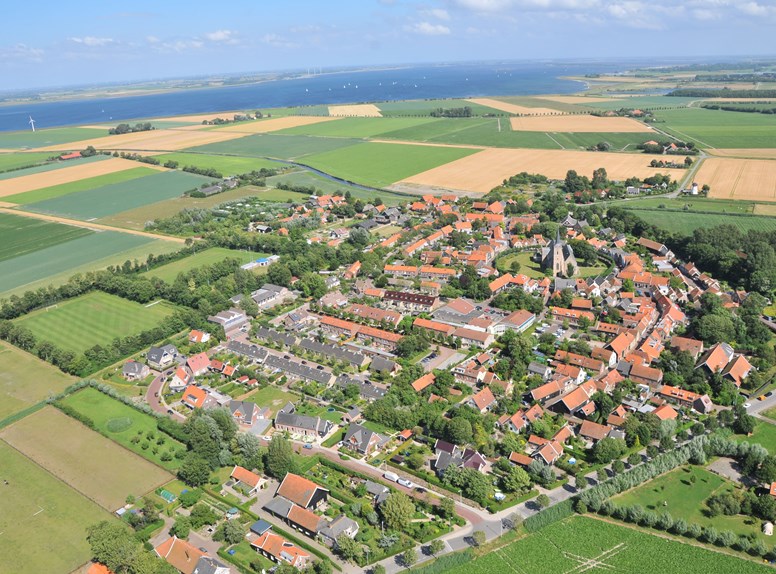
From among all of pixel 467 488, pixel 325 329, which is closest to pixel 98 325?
pixel 325 329

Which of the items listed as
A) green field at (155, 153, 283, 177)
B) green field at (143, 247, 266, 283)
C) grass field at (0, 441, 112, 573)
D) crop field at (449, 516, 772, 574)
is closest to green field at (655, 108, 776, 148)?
green field at (155, 153, 283, 177)

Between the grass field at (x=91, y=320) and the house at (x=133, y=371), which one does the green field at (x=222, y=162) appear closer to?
the grass field at (x=91, y=320)

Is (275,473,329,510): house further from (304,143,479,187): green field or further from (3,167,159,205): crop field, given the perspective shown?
(3,167,159,205): crop field


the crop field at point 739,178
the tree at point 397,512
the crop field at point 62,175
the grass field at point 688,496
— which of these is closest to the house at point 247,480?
the tree at point 397,512

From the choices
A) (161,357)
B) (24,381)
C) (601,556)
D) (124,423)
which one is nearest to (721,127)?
(601,556)

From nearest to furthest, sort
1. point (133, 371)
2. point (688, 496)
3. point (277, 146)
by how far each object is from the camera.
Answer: point (688, 496) < point (133, 371) < point (277, 146)

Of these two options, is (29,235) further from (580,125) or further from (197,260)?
(580,125)
